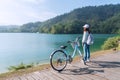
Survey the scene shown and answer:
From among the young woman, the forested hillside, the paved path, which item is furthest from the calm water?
the forested hillside

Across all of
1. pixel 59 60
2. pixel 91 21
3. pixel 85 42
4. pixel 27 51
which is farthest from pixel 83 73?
pixel 91 21

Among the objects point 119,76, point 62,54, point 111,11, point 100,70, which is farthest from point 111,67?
point 111,11

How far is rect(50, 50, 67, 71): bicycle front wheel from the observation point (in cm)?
762

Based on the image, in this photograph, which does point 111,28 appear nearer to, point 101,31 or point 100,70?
point 101,31

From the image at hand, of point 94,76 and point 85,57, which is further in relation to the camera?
point 85,57

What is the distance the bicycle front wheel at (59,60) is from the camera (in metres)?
7.62

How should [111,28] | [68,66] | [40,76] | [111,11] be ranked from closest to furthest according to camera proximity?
[40,76], [68,66], [111,28], [111,11]

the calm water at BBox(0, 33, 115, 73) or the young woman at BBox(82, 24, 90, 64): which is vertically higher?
the young woman at BBox(82, 24, 90, 64)

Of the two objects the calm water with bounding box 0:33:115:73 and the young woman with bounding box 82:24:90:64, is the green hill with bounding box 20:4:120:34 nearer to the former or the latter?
the calm water with bounding box 0:33:115:73

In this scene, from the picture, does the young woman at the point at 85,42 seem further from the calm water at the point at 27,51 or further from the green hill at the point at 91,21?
the green hill at the point at 91,21

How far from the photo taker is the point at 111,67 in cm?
797

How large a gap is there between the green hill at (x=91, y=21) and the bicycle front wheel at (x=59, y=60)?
3246 inches

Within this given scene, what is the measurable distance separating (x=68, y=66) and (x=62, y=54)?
0.78 m

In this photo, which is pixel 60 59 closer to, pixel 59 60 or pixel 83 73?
pixel 59 60
